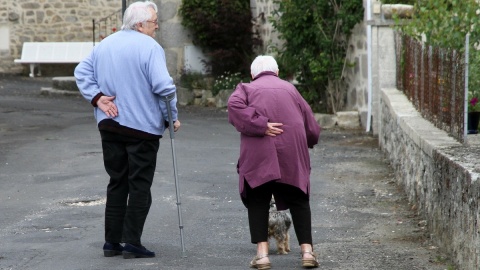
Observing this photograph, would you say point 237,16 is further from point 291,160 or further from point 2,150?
point 291,160

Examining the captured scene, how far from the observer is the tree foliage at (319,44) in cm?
1653

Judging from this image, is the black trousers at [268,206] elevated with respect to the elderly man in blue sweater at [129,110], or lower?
lower

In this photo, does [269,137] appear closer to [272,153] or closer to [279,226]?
[272,153]

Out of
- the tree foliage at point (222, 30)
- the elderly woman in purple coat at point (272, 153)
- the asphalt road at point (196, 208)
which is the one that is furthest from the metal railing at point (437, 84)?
the tree foliage at point (222, 30)

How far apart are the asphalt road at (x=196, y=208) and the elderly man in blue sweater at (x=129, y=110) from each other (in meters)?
0.27

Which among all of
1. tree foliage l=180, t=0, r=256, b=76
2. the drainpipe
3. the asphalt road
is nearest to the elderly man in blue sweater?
the asphalt road

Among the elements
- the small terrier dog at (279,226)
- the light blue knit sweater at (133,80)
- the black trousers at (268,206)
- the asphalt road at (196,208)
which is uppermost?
the light blue knit sweater at (133,80)

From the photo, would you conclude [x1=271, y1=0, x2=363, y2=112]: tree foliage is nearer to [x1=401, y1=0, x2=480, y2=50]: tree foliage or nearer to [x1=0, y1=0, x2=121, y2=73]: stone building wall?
[x1=401, y1=0, x2=480, y2=50]: tree foliage

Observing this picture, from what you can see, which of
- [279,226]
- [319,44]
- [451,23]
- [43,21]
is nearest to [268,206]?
[279,226]

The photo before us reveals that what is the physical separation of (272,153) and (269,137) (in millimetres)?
105

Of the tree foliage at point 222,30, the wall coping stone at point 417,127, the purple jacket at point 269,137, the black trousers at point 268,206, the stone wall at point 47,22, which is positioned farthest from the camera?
the stone wall at point 47,22

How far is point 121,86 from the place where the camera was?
6980mm

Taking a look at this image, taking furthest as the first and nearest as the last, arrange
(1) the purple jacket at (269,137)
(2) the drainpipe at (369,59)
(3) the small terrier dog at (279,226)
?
(2) the drainpipe at (369,59)
(3) the small terrier dog at (279,226)
(1) the purple jacket at (269,137)

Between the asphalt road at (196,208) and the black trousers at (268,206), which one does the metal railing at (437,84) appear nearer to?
the asphalt road at (196,208)
